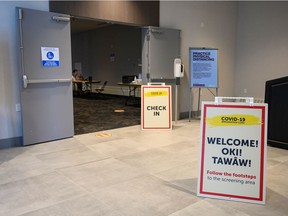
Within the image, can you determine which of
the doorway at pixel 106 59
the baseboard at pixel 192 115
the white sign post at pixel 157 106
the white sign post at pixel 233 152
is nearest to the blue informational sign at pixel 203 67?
the baseboard at pixel 192 115

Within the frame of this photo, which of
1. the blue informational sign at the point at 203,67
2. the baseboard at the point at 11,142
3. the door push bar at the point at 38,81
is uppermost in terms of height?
the blue informational sign at the point at 203,67

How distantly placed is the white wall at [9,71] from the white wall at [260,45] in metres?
5.78

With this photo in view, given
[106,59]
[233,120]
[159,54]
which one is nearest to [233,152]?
[233,120]

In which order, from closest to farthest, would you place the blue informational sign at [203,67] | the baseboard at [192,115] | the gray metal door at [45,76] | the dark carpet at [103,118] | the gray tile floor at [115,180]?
the gray tile floor at [115,180], the gray metal door at [45,76], the dark carpet at [103,118], the blue informational sign at [203,67], the baseboard at [192,115]

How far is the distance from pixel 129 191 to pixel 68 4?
3.34 metres

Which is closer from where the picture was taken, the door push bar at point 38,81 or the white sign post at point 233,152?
the white sign post at point 233,152

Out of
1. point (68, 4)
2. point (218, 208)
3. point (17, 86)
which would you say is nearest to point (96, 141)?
point (17, 86)

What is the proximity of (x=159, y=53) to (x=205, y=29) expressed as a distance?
1809 millimetres

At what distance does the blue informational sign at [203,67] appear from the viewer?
6242 mm

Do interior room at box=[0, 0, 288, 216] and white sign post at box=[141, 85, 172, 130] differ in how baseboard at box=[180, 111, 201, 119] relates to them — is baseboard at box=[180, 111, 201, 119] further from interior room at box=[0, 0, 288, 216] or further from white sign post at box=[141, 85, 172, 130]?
white sign post at box=[141, 85, 172, 130]

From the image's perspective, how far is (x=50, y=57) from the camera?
4.34 meters

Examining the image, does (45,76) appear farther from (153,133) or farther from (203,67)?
(203,67)

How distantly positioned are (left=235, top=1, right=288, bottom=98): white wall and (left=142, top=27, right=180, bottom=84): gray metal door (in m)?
2.72

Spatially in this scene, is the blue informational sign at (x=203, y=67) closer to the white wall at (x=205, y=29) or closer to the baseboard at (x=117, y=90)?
the white wall at (x=205, y=29)
